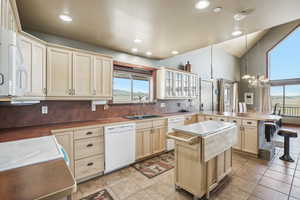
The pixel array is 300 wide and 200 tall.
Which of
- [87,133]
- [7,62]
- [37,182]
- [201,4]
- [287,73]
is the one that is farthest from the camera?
[287,73]

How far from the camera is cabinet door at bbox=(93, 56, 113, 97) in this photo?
110 inches

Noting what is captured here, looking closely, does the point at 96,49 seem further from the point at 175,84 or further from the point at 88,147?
the point at 175,84

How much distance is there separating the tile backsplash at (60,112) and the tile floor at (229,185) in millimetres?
1274

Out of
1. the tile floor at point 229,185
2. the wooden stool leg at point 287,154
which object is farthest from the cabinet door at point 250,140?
the wooden stool leg at point 287,154

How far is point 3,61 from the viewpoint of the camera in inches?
36.7

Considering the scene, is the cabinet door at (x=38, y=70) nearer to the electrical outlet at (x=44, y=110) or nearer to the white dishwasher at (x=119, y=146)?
the electrical outlet at (x=44, y=110)

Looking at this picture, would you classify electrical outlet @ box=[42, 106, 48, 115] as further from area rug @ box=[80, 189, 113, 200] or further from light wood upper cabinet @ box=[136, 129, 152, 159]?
light wood upper cabinet @ box=[136, 129, 152, 159]

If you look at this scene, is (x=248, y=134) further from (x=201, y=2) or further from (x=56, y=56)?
(x=56, y=56)

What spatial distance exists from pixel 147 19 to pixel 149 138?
2.43m

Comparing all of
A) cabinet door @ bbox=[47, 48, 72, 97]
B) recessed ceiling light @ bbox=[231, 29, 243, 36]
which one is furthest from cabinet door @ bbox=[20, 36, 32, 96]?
recessed ceiling light @ bbox=[231, 29, 243, 36]

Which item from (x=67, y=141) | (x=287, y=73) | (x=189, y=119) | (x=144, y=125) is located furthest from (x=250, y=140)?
(x=287, y=73)

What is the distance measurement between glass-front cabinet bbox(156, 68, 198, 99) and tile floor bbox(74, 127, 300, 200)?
2198 mm

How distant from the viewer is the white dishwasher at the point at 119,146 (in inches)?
101

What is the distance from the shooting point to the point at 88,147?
2383mm
